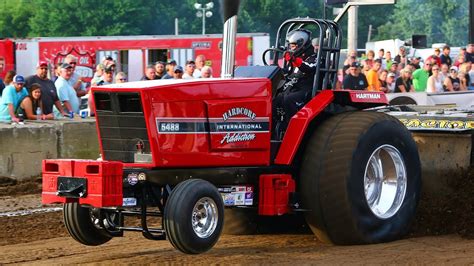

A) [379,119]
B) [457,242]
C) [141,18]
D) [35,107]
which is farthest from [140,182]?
[141,18]

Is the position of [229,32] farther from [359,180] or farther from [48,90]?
[48,90]

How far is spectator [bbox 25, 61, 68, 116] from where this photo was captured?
1424cm

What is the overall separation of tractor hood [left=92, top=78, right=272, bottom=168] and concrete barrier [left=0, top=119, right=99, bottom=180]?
5420 mm

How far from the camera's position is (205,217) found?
7410 mm

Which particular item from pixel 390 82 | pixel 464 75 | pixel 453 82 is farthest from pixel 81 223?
pixel 464 75

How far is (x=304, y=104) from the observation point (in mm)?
8383

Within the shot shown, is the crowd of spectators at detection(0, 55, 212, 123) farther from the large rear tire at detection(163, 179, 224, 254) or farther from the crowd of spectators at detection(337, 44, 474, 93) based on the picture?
the large rear tire at detection(163, 179, 224, 254)

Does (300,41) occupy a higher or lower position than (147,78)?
higher

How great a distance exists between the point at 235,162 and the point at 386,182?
61.5 inches

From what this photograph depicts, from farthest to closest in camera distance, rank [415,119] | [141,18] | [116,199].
A: [141,18], [415,119], [116,199]

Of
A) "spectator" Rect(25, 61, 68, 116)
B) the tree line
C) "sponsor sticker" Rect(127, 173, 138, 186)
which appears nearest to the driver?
"sponsor sticker" Rect(127, 173, 138, 186)

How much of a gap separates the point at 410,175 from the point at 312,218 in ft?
3.48

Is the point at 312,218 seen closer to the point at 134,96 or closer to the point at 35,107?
the point at 134,96

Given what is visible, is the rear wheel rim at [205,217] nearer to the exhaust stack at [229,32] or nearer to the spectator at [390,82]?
the exhaust stack at [229,32]
